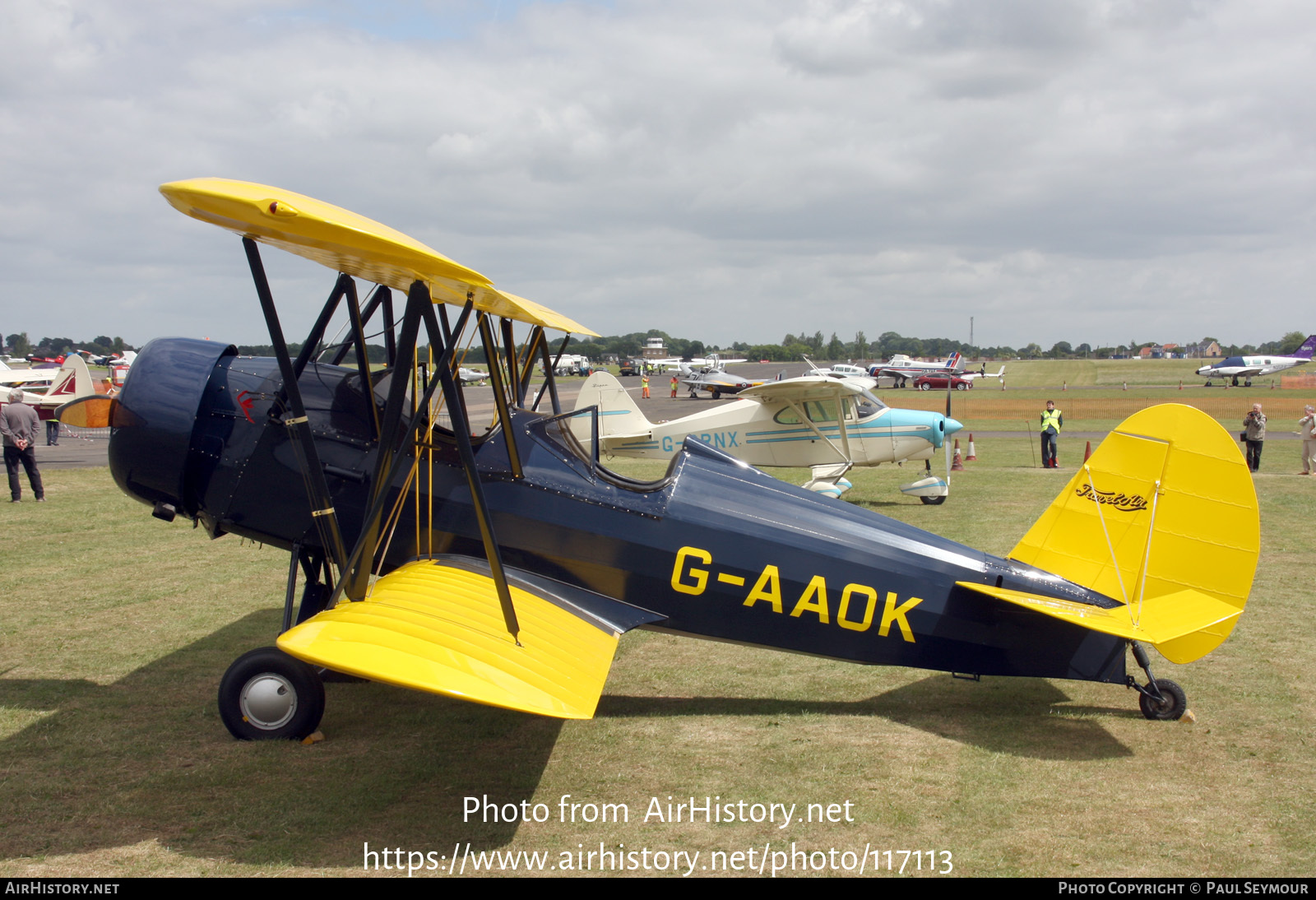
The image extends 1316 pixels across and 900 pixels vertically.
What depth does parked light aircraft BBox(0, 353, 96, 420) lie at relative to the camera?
1712 cm

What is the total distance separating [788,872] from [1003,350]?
187188 mm

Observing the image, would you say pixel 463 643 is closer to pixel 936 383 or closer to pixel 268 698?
pixel 268 698

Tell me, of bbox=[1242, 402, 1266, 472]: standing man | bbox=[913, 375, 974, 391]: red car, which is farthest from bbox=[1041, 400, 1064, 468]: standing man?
bbox=[913, 375, 974, 391]: red car

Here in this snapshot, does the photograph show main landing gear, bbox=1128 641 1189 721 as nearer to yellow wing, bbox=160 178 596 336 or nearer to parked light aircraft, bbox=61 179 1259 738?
parked light aircraft, bbox=61 179 1259 738

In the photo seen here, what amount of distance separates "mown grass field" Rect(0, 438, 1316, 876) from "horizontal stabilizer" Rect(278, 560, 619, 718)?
70 centimetres

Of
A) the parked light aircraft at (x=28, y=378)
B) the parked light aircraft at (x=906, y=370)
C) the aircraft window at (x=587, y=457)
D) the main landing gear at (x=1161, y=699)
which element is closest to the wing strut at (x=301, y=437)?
the aircraft window at (x=587, y=457)

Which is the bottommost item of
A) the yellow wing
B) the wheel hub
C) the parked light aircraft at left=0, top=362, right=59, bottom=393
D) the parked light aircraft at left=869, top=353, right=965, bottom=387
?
the wheel hub

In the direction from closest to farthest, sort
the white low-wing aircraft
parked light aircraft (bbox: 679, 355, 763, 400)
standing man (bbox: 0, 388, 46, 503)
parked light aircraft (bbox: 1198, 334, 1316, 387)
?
standing man (bbox: 0, 388, 46, 503)
the white low-wing aircraft
parked light aircraft (bbox: 679, 355, 763, 400)
parked light aircraft (bbox: 1198, 334, 1316, 387)

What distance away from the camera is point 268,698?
4.56 m

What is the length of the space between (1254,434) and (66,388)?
2807cm

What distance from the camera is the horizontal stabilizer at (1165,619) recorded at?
4332mm

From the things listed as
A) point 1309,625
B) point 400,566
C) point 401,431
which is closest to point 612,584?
point 400,566

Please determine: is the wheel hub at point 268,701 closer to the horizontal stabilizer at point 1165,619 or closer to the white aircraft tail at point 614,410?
the horizontal stabilizer at point 1165,619
